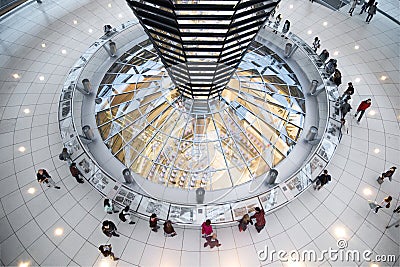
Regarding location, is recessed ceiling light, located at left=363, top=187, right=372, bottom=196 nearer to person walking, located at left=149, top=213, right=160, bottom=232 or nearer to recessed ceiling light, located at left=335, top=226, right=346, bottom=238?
recessed ceiling light, located at left=335, top=226, right=346, bottom=238

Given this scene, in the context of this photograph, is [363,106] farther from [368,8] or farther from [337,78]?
[368,8]

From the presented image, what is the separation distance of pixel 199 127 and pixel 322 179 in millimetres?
4989

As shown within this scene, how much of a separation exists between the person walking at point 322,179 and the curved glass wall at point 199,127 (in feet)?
5.71

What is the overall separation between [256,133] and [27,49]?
42.2 feet

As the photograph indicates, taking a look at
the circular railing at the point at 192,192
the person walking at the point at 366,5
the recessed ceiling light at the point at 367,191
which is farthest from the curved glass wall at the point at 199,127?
the person walking at the point at 366,5

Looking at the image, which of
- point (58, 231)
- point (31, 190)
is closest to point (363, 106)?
point (58, 231)

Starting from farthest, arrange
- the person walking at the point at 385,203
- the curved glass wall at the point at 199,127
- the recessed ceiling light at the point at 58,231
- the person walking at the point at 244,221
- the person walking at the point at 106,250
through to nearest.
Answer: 1. the curved glass wall at the point at 199,127
2. the person walking at the point at 385,203
3. the recessed ceiling light at the point at 58,231
4. the person walking at the point at 244,221
5. the person walking at the point at 106,250

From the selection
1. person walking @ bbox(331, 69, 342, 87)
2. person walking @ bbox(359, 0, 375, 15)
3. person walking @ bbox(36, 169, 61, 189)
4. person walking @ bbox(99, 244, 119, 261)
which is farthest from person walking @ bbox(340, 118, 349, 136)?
person walking @ bbox(36, 169, 61, 189)

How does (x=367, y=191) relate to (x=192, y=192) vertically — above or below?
above

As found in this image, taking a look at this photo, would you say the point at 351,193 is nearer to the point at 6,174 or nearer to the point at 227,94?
the point at 227,94

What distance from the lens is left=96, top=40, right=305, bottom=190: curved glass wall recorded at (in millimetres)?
11438

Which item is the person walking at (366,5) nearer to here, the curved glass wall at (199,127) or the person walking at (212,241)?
the curved glass wall at (199,127)

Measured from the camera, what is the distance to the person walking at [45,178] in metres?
10.2

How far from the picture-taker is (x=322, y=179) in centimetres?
1027
